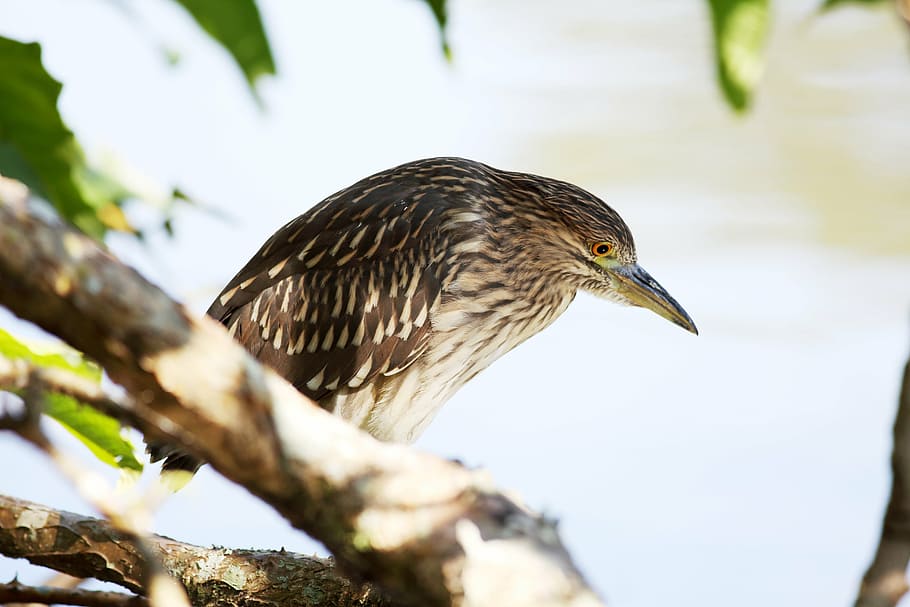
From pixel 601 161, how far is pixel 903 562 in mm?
9262

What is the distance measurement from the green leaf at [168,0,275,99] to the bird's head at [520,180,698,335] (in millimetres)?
2479

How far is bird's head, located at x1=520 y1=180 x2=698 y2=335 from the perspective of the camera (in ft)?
10.4

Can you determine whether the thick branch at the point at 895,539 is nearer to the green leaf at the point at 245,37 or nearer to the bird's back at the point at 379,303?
the green leaf at the point at 245,37

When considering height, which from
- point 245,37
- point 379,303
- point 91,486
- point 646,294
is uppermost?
point 646,294

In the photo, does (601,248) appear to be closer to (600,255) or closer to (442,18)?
(600,255)

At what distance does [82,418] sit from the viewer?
1871 millimetres

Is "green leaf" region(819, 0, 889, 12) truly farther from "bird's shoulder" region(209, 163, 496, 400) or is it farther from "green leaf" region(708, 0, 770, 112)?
"bird's shoulder" region(209, 163, 496, 400)

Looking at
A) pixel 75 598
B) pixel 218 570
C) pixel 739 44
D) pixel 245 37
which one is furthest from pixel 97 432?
pixel 739 44

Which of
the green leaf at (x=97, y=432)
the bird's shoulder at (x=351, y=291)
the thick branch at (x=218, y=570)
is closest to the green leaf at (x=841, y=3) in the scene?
the green leaf at (x=97, y=432)

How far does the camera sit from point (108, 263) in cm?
85

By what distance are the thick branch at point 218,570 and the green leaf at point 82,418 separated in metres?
0.25

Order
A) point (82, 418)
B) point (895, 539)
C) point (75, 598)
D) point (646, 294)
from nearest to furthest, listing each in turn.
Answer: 1. point (895, 539)
2. point (75, 598)
3. point (82, 418)
4. point (646, 294)

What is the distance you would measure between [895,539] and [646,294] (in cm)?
231

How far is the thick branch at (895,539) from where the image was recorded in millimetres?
849
